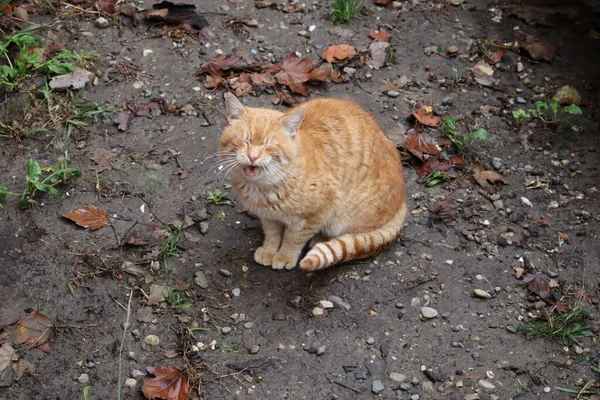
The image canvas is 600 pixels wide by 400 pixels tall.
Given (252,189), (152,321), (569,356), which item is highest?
(252,189)

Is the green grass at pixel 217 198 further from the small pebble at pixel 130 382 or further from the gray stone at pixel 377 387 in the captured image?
the gray stone at pixel 377 387

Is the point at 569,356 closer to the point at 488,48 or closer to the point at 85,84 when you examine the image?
the point at 488,48

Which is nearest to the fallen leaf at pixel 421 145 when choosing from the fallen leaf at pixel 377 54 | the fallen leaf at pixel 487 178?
the fallen leaf at pixel 487 178

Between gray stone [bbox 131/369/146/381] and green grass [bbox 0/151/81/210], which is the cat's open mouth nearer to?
gray stone [bbox 131/369/146/381]

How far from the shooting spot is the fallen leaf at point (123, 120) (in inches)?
204

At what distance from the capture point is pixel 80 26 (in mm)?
5879

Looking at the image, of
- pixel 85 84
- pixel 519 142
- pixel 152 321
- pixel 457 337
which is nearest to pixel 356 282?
pixel 457 337

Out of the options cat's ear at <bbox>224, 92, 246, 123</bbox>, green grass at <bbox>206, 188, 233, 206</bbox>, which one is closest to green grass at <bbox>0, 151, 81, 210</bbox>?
green grass at <bbox>206, 188, 233, 206</bbox>

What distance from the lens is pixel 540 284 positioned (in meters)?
4.32

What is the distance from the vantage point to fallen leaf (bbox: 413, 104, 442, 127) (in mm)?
5414

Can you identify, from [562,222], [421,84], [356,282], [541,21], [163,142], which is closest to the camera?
[356,282]

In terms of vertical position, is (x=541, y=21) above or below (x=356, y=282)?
above

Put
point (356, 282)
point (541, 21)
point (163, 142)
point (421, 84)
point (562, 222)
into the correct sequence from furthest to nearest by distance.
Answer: point (541, 21) < point (421, 84) < point (163, 142) < point (562, 222) < point (356, 282)

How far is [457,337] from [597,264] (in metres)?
1.21
